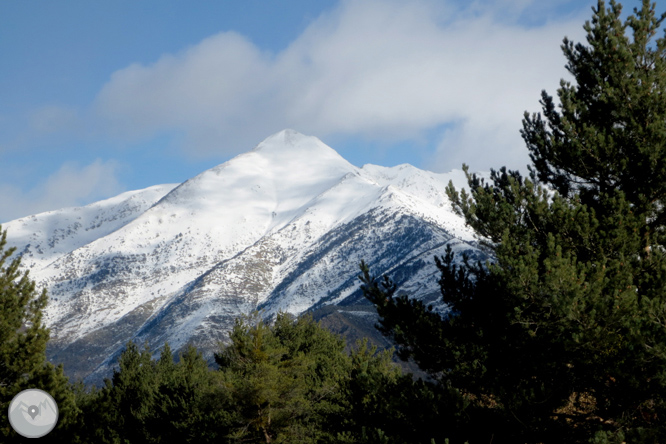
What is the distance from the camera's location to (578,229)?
12.4 meters

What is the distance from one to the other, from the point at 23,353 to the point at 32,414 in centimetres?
234

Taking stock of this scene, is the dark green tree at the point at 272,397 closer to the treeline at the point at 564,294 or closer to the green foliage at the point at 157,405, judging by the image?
the green foliage at the point at 157,405

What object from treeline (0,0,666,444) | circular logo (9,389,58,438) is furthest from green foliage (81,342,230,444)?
treeline (0,0,666,444)

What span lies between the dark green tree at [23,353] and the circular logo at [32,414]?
2.42ft

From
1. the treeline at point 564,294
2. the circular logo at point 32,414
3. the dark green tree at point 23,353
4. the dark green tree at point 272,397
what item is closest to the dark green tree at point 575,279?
the treeline at point 564,294

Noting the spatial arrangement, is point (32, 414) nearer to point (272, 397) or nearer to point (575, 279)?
point (272, 397)

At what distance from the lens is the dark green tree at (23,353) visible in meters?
19.2

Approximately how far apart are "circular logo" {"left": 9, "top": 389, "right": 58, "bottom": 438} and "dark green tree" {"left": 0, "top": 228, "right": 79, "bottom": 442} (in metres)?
0.74

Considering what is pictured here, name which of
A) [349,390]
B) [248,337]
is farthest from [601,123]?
[248,337]

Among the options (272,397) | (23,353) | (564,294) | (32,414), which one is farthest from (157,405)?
(564,294)

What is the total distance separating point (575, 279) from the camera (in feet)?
36.3

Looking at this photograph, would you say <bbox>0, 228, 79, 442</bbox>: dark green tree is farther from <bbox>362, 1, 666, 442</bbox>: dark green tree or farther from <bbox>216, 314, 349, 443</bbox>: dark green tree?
<bbox>362, 1, 666, 442</bbox>: dark green tree

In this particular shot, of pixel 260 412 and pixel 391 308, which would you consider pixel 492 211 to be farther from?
pixel 260 412

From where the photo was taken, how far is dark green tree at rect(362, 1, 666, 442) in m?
10.9
